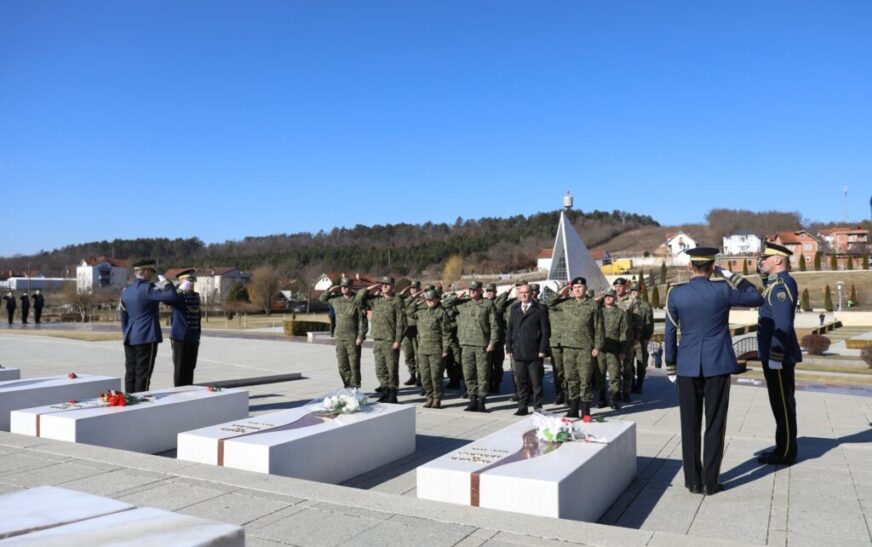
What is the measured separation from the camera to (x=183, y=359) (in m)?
9.92

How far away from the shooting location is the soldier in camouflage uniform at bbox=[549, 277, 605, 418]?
30.5 feet

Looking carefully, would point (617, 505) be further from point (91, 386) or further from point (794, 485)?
point (91, 386)

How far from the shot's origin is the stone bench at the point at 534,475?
4516mm

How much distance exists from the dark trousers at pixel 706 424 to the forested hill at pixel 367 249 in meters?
99.2

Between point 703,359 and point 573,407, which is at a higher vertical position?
point 703,359

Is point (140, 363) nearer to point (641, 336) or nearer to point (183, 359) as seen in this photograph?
point (183, 359)

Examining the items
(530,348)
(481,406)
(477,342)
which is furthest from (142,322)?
(530,348)

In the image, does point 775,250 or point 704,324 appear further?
point 775,250

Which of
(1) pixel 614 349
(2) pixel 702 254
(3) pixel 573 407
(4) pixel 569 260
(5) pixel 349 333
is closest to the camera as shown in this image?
(2) pixel 702 254

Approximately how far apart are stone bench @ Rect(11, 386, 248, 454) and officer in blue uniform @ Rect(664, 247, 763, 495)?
5118 mm

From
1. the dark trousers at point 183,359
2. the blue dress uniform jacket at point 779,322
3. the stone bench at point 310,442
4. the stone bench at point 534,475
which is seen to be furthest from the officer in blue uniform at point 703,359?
the dark trousers at point 183,359

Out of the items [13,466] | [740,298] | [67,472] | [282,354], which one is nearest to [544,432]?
[740,298]

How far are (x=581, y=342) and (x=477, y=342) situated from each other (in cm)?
148

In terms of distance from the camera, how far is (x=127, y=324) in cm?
917
